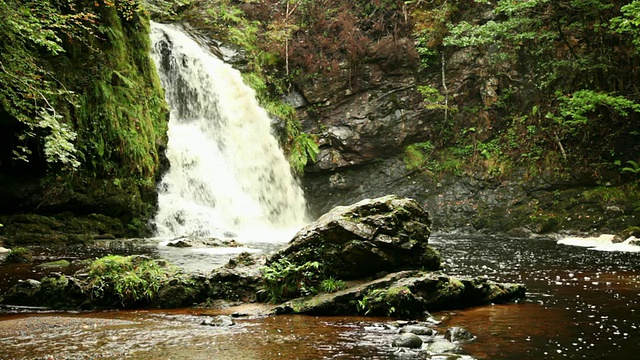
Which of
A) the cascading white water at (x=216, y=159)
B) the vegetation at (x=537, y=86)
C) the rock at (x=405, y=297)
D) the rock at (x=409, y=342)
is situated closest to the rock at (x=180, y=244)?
the cascading white water at (x=216, y=159)

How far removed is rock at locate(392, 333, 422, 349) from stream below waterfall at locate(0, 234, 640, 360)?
0.30ft

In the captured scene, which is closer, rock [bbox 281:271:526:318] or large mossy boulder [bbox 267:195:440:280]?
rock [bbox 281:271:526:318]

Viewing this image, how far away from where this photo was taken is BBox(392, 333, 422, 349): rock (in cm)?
440

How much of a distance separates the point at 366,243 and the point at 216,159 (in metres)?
11.7

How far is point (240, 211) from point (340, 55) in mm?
8898

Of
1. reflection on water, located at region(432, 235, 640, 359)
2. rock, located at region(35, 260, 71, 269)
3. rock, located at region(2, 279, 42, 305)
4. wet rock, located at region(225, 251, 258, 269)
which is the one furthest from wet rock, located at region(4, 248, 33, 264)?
reflection on water, located at region(432, 235, 640, 359)

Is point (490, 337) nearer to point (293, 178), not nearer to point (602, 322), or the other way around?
point (602, 322)

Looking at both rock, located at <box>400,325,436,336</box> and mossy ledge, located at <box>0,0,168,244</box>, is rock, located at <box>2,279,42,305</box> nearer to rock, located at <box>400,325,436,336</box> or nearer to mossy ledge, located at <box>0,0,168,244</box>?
rock, located at <box>400,325,436,336</box>

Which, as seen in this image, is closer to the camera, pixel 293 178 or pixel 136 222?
pixel 136 222

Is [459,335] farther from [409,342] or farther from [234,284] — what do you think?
[234,284]

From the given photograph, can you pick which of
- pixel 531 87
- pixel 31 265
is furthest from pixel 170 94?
pixel 531 87

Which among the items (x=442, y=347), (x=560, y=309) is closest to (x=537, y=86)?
(x=560, y=309)

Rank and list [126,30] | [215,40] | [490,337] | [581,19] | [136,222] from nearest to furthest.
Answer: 1. [490,337]
2. [136,222]
3. [126,30]
4. [581,19]
5. [215,40]

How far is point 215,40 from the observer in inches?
889
